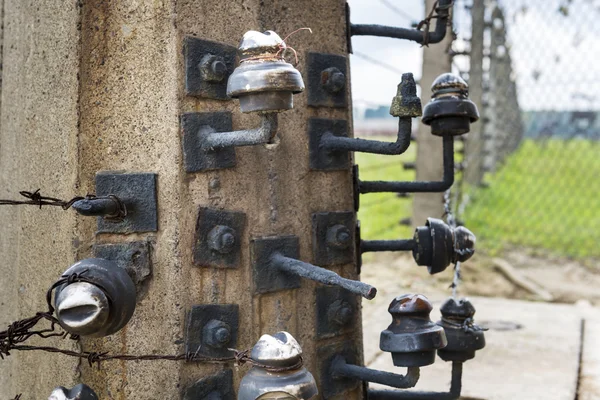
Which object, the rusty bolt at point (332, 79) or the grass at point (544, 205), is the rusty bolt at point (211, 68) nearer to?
the rusty bolt at point (332, 79)

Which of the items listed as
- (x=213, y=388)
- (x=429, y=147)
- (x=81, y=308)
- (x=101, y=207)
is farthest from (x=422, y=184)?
(x=429, y=147)

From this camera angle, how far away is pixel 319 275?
5.10 ft

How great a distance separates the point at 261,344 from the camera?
134 cm

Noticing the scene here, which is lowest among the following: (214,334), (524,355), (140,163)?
(524,355)

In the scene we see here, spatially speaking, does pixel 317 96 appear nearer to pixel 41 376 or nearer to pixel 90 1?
pixel 90 1

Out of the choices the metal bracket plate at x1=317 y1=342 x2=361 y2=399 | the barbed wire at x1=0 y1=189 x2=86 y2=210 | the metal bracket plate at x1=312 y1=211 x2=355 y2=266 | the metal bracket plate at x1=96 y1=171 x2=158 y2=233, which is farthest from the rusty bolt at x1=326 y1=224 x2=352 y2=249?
the barbed wire at x1=0 y1=189 x2=86 y2=210

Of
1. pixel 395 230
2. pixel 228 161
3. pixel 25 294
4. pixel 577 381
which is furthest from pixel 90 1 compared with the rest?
pixel 395 230

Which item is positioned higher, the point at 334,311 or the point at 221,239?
the point at 221,239

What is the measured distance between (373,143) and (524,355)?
6.27ft

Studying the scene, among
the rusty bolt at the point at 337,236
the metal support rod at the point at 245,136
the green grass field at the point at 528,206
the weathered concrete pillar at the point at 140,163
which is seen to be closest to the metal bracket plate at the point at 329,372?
the weathered concrete pillar at the point at 140,163

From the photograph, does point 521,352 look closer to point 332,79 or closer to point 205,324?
point 332,79

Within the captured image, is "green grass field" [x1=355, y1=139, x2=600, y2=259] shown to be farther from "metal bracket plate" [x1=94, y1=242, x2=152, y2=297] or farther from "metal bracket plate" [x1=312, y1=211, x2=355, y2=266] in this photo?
"metal bracket plate" [x1=94, y1=242, x2=152, y2=297]

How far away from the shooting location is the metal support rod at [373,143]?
1.59 metres

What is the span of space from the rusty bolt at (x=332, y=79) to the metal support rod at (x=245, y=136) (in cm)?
41
